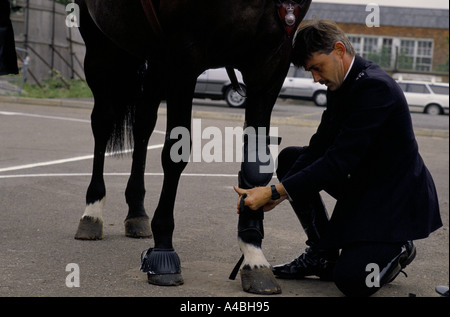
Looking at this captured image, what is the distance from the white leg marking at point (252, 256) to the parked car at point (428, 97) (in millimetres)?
30808

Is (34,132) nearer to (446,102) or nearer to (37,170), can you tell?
(37,170)

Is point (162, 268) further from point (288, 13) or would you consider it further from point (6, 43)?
point (6, 43)

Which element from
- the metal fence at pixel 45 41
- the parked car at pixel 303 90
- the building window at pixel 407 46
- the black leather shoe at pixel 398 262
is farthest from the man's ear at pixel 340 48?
the building window at pixel 407 46

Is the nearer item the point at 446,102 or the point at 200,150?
the point at 200,150

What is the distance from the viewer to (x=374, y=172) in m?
3.85

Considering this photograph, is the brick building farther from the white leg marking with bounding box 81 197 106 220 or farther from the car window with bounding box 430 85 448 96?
the white leg marking with bounding box 81 197 106 220

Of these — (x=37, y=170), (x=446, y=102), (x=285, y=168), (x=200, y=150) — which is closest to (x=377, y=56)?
(x=446, y=102)

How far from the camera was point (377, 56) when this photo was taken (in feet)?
159

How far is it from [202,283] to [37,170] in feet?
14.9

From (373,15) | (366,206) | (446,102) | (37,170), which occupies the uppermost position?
(373,15)

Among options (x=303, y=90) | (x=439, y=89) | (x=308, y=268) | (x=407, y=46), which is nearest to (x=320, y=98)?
(x=303, y=90)

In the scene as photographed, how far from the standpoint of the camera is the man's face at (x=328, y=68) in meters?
3.87

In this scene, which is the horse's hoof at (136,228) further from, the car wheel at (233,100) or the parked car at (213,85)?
the parked car at (213,85)

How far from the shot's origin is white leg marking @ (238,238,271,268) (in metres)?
3.95
